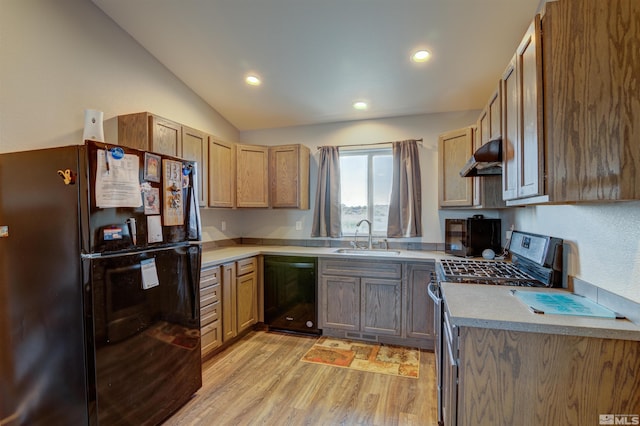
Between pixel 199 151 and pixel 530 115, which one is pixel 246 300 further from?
pixel 530 115

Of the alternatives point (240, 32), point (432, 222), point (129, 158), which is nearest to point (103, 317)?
point (129, 158)

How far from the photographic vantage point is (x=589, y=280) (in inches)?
58.1

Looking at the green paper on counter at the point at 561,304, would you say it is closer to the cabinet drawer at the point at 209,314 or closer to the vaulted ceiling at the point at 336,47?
the vaulted ceiling at the point at 336,47

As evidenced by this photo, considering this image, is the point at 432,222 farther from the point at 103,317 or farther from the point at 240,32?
the point at 103,317

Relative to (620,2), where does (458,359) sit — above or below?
below

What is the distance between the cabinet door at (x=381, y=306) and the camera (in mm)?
2941

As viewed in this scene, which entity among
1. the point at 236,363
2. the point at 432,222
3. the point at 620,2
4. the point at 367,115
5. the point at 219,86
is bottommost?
the point at 236,363

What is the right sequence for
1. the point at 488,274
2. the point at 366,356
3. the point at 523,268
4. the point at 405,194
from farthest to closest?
the point at 405,194 → the point at 366,356 → the point at 523,268 → the point at 488,274

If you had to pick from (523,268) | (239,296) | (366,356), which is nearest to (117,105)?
(239,296)

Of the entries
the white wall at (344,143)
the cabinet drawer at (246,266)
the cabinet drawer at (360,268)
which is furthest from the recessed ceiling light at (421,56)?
the cabinet drawer at (246,266)

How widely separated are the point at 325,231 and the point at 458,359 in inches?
97.1

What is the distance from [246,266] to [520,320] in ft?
8.38

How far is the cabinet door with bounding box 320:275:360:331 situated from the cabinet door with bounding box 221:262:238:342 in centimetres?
91

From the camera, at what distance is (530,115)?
4.36 ft
